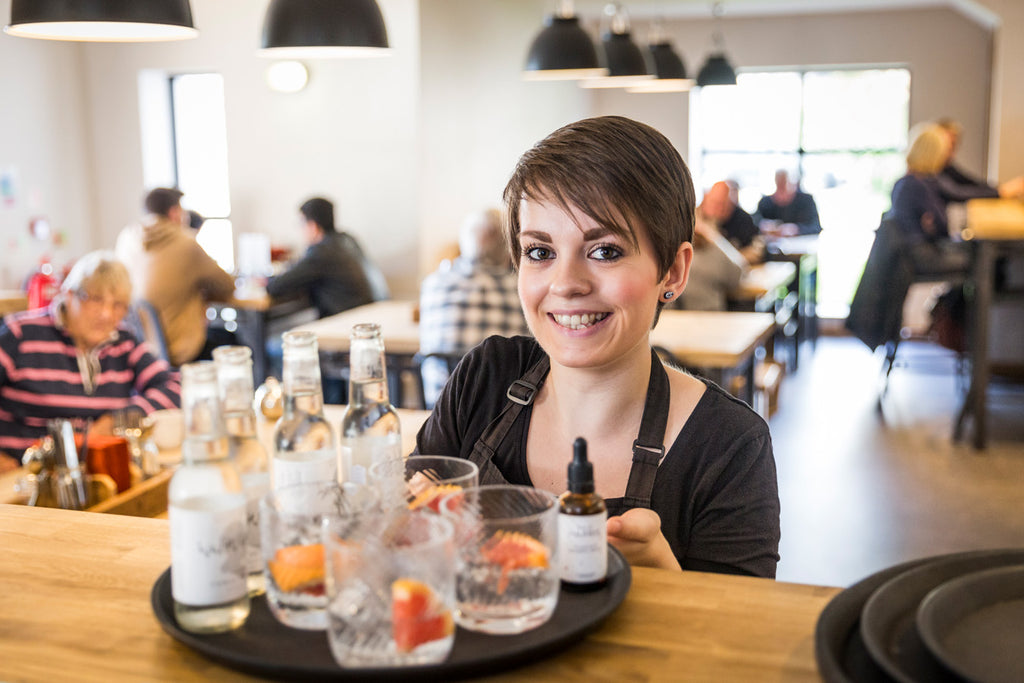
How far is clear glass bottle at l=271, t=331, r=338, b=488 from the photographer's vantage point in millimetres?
916

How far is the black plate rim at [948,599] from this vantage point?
706mm

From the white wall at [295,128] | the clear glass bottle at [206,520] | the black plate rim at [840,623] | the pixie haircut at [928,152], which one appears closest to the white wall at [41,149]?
the white wall at [295,128]

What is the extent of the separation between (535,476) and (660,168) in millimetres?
462

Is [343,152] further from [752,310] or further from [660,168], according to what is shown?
[660,168]

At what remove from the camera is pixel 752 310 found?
6.03 metres

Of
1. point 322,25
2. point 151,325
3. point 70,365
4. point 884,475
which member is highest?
point 322,25

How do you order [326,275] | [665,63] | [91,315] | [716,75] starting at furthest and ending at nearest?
[716,75] < [665,63] < [326,275] < [91,315]

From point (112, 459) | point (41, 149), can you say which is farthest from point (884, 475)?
point (41, 149)

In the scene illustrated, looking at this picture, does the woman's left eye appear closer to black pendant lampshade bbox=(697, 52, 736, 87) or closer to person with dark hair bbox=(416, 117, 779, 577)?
person with dark hair bbox=(416, 117, 779, 577)

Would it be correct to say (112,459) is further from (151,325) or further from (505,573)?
(151,325)

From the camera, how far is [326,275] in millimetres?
5895

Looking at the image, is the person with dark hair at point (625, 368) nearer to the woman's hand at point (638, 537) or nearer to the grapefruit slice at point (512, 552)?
the woman's hand at point (638, 537)

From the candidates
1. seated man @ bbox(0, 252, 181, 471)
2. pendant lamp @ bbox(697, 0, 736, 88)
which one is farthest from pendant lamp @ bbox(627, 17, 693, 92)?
seated man @ bbox(0, 252, 181, 471)

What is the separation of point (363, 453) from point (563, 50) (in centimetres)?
380
